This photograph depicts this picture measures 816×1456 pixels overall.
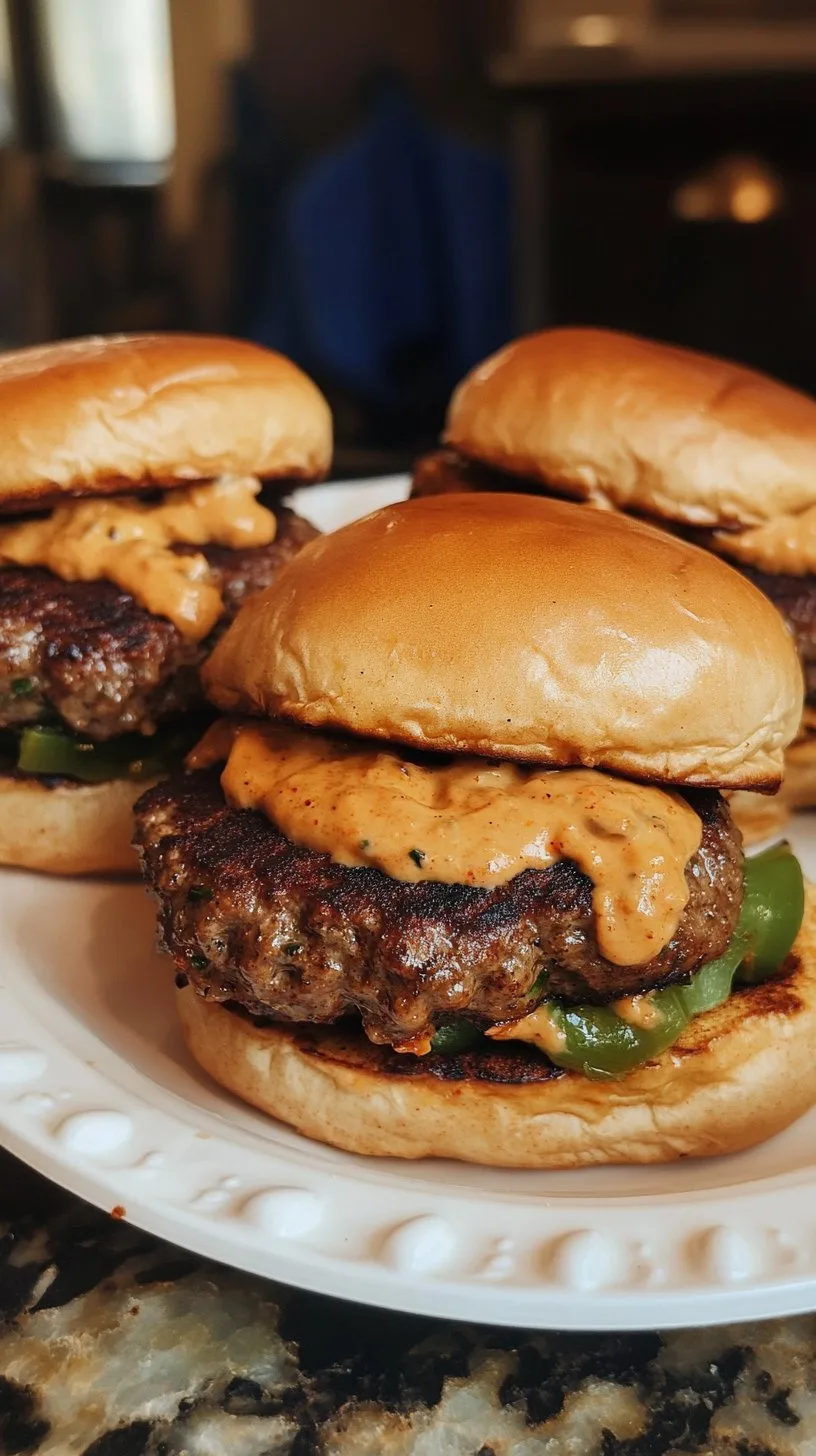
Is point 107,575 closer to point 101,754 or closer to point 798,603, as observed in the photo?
point 101,754

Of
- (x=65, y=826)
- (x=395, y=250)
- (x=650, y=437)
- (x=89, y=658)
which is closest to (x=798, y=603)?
(x=650, y=437)

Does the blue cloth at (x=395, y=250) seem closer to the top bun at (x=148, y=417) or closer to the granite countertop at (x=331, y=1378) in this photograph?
the top bun at (x=148, y=417)

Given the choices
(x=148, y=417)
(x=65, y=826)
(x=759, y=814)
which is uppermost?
(x=148, y=417)

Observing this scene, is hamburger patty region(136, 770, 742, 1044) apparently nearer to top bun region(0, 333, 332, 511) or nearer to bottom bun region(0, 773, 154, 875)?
bottom bun region(0, 773, 154, 875)

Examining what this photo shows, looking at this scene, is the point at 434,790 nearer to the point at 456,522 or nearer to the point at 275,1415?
the point at 456,522

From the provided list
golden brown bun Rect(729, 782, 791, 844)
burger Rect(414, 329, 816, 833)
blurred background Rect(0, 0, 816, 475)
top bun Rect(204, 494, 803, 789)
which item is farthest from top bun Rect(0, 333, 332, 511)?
blurred background Rect(0, 0, 816, 475)

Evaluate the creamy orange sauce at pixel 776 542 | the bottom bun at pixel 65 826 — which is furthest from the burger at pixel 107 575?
the creamy orange sauce at pixel 776 542
